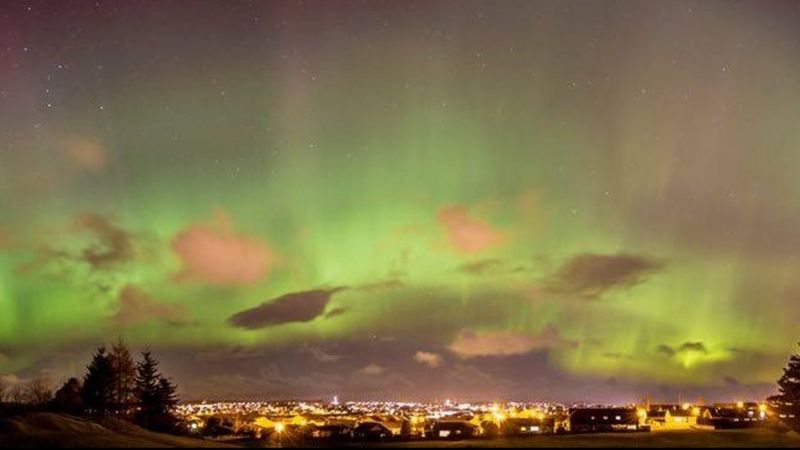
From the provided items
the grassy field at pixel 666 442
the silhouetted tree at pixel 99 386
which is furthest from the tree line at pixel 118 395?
the grassy field at pixel 666 442

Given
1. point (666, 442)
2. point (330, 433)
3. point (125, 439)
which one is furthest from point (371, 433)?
point (666, 442)

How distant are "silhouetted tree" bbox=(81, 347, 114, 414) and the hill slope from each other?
24507mm

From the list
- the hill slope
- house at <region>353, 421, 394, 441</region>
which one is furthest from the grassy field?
the hill slope

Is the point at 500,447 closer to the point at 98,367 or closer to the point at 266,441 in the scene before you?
the point at 266,441

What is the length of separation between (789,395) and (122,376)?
102 m

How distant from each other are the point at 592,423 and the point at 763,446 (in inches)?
2038

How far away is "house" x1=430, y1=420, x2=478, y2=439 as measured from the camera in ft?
322

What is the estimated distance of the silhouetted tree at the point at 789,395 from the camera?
375 feet

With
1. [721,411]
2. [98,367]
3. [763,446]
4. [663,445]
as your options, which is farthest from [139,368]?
[721,411]

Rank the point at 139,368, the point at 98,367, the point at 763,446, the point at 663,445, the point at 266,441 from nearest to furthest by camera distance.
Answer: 1. the point at 763,446
2. the point at 663,445
3. the point at 266,441
4. the point at 98,367
5. the point at 139,368

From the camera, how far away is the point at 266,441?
3671 inches

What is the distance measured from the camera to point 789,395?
11694 cm

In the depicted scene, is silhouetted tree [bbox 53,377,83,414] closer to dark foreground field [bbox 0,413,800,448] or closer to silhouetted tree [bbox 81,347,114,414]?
silhouetted tree [bbox 81,347,114,414]

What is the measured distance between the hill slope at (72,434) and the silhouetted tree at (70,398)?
15.0 meters
